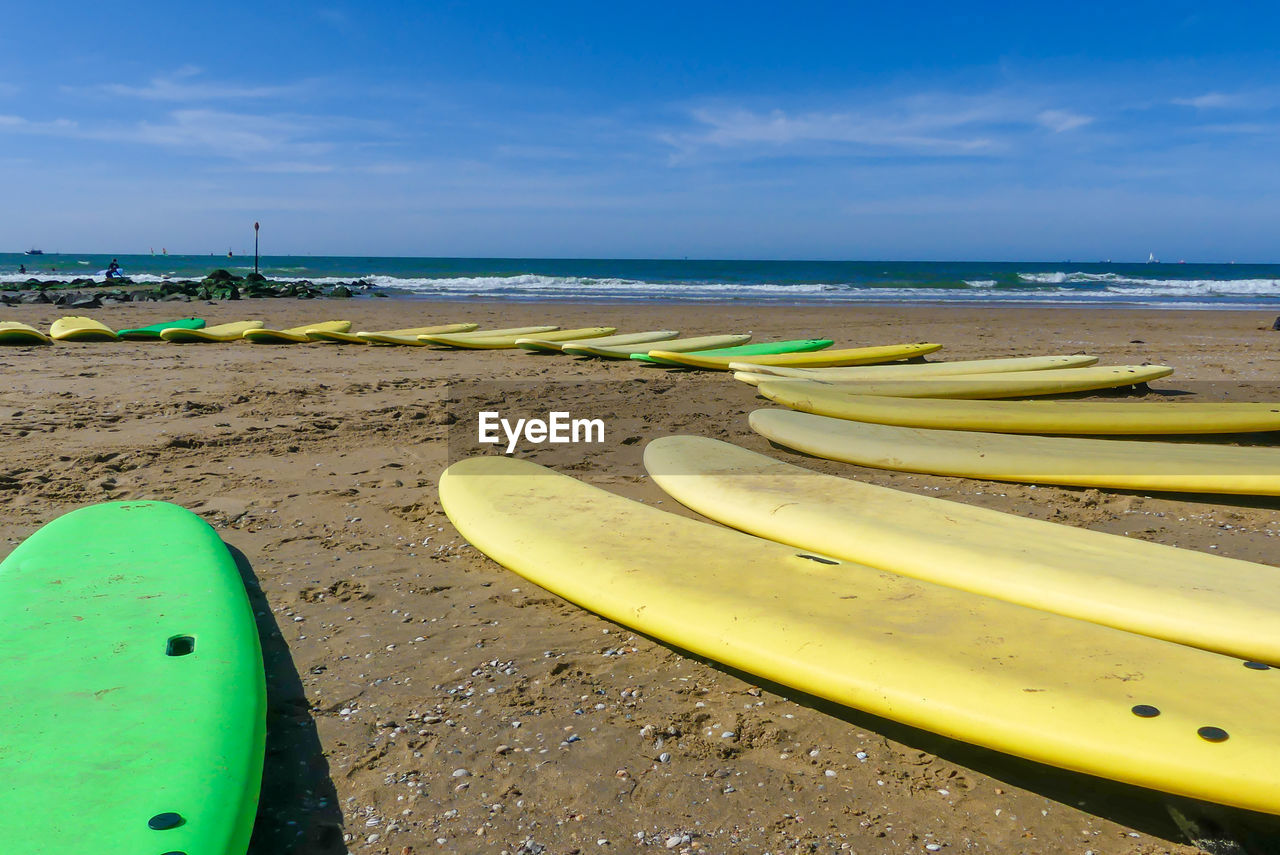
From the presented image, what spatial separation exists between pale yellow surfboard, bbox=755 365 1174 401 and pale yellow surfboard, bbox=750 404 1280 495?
0.70 meters

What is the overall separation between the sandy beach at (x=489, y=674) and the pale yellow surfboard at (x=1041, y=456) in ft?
0.34

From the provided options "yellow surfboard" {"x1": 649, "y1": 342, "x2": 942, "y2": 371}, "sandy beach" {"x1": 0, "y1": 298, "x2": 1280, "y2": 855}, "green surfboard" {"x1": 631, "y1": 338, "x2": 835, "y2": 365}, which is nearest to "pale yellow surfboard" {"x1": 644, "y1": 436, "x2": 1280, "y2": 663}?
"sandy beach" {"x1": 0, "y1": 298, "x2": 1280, "y2": 855}

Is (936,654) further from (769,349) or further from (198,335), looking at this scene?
(198,335)

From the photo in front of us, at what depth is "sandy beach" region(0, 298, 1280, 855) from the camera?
4.68 feet

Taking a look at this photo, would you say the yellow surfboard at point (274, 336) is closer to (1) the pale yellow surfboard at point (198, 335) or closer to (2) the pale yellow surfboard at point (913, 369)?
(1) the pale yellow surfboard at point (198, 335)

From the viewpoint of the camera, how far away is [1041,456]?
3635mm

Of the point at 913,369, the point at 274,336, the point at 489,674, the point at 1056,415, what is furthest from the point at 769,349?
the point at 489,674

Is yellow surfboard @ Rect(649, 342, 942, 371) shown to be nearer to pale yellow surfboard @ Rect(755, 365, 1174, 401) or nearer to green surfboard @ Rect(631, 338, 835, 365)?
green surfboard @ Rect(631, 338, 835, 365)

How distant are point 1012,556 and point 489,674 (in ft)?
4.62

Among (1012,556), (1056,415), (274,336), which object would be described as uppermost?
(274,336)

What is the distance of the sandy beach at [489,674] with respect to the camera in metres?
1.43

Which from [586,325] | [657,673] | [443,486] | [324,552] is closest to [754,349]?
[586,325]

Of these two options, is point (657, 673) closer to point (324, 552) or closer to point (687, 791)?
point (687, 791)

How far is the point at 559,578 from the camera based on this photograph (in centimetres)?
229
